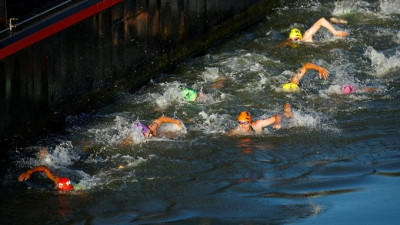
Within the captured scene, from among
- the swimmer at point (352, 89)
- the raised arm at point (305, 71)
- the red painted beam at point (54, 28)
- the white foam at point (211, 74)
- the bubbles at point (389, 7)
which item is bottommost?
the swimmer at point (352, 89)

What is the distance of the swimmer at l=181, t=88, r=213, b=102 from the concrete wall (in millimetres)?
1675

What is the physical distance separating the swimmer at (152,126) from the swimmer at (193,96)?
6.43ft

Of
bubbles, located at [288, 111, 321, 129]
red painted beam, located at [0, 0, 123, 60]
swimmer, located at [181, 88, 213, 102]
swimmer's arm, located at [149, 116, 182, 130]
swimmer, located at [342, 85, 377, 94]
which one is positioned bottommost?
bubbles, located at [288, 111, 321, 129]

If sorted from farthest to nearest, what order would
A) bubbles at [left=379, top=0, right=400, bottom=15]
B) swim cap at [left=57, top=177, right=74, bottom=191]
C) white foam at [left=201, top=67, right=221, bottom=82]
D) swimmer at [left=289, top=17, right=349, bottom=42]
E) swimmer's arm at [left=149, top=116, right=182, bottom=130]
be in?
bubbles at [left=379, top=0, right=400, bottom=15]
swimmer at [left=289, top=17, right=349, bottom=42]
white foam at [left=201, top=67, right=221, bottom=82]
swimmer's arm at [left=149, top=116, right=182, bottom=130]
swim cap at [left=57, top=177, right=74, bottom=191]

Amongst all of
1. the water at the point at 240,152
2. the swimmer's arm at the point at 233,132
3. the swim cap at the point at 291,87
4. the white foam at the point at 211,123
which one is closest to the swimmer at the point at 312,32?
the water at the point at 240,152

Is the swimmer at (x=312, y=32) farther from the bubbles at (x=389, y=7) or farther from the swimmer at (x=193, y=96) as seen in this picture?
the swimmer at (x=193, y=96)

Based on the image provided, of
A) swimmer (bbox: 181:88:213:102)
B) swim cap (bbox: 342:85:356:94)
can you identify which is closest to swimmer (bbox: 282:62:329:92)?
swim cap (bbox: 342:85:356:94)

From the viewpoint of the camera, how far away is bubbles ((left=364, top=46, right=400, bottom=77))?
20047 millimetres

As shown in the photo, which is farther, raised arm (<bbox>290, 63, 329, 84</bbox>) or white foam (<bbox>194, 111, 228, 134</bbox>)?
raised arm (<bbox>290, 63, 329, 84</bbox>)

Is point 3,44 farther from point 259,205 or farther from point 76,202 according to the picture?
point 259,205

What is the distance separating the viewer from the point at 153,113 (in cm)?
1806

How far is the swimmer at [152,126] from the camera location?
16078 mm

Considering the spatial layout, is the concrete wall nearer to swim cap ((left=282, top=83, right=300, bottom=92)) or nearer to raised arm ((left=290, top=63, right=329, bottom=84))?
swim cap ((left=282, top=83, right=300, bottom=92))

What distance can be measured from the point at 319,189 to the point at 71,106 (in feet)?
21.9
